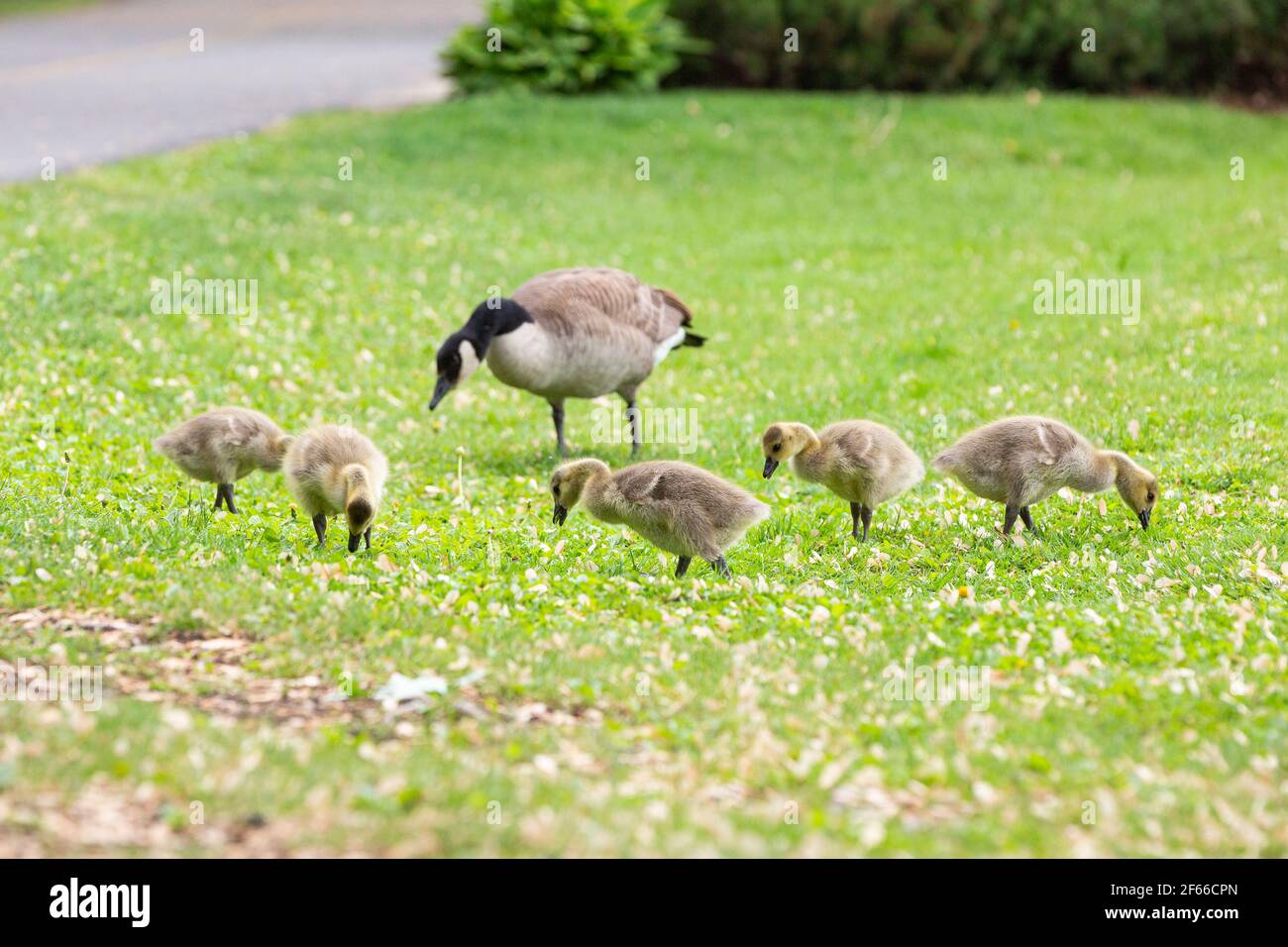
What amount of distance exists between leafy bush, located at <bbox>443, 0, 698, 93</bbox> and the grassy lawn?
6.05 metres

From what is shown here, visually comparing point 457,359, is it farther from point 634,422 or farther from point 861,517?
point 861,517

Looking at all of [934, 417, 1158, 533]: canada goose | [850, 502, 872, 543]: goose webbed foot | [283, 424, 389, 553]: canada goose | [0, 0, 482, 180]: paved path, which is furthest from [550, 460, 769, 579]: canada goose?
[0, 0, 482, 180]: paved path

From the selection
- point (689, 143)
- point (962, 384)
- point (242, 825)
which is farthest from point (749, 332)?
point (242, 825)

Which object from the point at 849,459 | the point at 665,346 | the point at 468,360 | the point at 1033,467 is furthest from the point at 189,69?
the point at 1033,467

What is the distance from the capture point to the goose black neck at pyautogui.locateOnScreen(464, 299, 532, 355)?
12328 mm

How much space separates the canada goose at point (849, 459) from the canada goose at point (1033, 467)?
39 centimetres

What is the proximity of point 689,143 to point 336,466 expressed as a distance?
17817mm

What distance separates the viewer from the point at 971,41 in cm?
2892

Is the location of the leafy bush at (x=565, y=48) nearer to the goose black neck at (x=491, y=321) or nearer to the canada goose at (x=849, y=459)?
the goose black neck at (x=491, y=321)

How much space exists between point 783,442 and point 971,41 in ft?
69.0

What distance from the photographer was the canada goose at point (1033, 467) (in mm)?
10406

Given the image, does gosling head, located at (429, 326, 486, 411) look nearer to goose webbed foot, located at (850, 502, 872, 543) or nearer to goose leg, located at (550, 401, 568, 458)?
goose leg, located at (550, 401, 568, 458)

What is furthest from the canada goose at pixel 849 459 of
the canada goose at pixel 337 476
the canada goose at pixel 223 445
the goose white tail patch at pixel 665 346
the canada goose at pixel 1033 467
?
the canada goose at pixel 223 445
